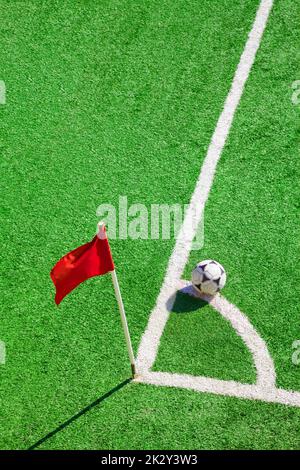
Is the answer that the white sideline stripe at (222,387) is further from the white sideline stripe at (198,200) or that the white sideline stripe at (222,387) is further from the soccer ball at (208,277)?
the soccer ball at (208,277)

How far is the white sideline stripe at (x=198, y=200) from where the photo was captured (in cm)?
797

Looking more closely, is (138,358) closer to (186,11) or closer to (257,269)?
(257,269)

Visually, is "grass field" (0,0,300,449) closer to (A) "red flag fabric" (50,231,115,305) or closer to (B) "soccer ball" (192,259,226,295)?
(B) "soccer ball" (192,259,226,295)

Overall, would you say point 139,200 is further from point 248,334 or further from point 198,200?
point 248,334

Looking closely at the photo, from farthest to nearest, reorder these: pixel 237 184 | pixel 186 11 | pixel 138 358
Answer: pixel 186 11, pixel 237 184, pixel 138 358

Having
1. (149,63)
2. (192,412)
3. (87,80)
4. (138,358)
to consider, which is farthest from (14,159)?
(192,412)

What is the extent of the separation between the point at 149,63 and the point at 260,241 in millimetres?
3324

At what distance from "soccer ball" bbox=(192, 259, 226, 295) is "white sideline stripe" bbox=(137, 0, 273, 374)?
340mm

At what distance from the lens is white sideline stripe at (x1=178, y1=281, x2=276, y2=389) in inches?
303

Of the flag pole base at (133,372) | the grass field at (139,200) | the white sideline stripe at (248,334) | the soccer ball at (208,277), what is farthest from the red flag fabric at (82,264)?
the white sideline stripe at (248,334)

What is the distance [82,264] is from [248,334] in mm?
2288

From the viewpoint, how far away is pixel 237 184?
9.28 meters

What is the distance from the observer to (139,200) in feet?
30.0

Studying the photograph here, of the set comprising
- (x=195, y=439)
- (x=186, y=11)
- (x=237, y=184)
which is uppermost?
(x=186, y=11)
